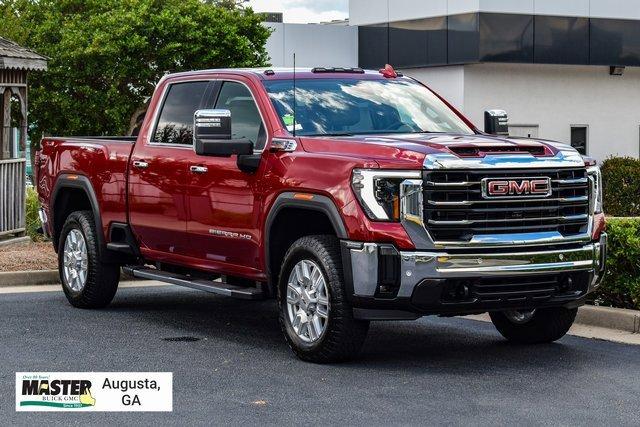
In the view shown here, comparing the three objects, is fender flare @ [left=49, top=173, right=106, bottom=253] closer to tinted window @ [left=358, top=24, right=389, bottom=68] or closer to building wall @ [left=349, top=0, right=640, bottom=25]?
building wall @ [left=349, top=0, right=640, bottom=25]

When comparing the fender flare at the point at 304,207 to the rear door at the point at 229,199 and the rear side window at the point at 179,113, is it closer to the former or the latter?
the rear door at the point at 229,199

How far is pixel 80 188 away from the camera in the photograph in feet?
41.6

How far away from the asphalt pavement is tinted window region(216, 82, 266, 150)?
1673 mm

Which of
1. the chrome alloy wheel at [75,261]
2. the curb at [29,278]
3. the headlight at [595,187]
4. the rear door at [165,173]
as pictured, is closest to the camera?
the headlight at [595,187]

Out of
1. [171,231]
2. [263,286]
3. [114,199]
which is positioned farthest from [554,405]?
[114,199]

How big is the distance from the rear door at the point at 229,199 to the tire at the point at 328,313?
2.22ft

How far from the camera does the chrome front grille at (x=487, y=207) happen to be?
8.78 m

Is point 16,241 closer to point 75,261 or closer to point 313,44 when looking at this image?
point 75,261

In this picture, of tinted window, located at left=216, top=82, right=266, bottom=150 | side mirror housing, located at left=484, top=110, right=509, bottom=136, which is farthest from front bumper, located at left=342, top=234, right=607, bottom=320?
side mirror housing, located at left=484, top=110, right=509, bottom=136


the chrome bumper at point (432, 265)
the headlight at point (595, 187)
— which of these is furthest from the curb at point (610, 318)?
the chrome bumper at point (432, 265)

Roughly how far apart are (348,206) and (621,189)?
18072mm

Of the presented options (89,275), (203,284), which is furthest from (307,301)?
(89,275)

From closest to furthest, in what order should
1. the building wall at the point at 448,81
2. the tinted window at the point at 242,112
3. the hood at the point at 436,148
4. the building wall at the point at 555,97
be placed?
the hood at the point at 436,148
the tinted window at the point at 242,112
the building wall at the point at 448,81
the building wall at the point at 555,97

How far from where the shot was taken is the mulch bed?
15297mm
